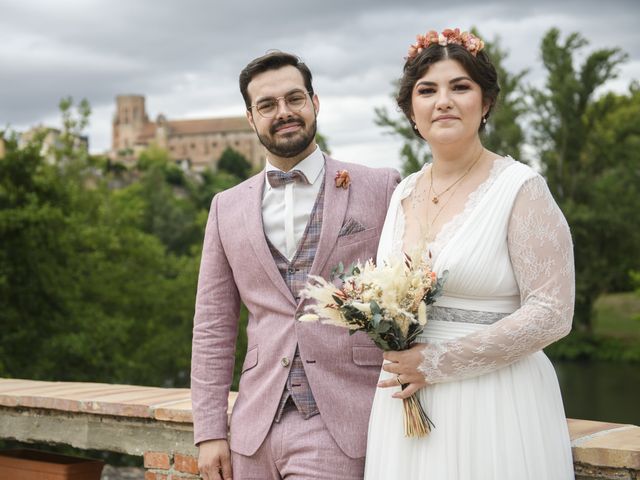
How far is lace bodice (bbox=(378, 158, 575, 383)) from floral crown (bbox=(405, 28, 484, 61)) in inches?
16.0

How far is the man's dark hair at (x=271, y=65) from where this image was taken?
317 centimetres

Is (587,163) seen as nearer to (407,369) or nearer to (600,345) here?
(600,345)

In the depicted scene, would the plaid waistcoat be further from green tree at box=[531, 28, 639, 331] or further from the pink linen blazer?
green tree at box=[531, 28, 639, 331]

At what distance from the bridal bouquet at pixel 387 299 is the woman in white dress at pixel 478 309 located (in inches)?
4.0

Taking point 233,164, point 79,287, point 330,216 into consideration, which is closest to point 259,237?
Result: point 330,216

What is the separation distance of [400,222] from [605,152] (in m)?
30.6

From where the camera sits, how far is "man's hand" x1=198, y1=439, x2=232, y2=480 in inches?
126

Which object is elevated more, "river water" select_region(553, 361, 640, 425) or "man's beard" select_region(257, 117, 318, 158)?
"man's beard" select_region(257, 117, 318, 158)

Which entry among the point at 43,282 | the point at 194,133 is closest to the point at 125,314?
the point at 43,282

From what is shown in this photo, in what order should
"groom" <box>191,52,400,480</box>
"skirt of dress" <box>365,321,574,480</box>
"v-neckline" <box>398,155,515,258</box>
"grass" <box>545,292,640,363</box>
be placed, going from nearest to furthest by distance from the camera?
"skirt of dress" <box>365,321,574,480</box>, "v-neckline" <box>398,155,515,258</box>, "groom" <box>191,52,400,480</box>, "grass" <box>545,292,640,363</box>

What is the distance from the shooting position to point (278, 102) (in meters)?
3.14

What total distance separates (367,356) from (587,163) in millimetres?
30607

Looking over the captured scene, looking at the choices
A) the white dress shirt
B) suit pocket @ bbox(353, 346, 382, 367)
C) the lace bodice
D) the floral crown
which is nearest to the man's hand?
suit pocket @ bbox(353, 346, 382, 367)

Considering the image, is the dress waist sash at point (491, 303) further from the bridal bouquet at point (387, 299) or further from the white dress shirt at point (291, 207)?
the white dress shirt at point (291, 207)
